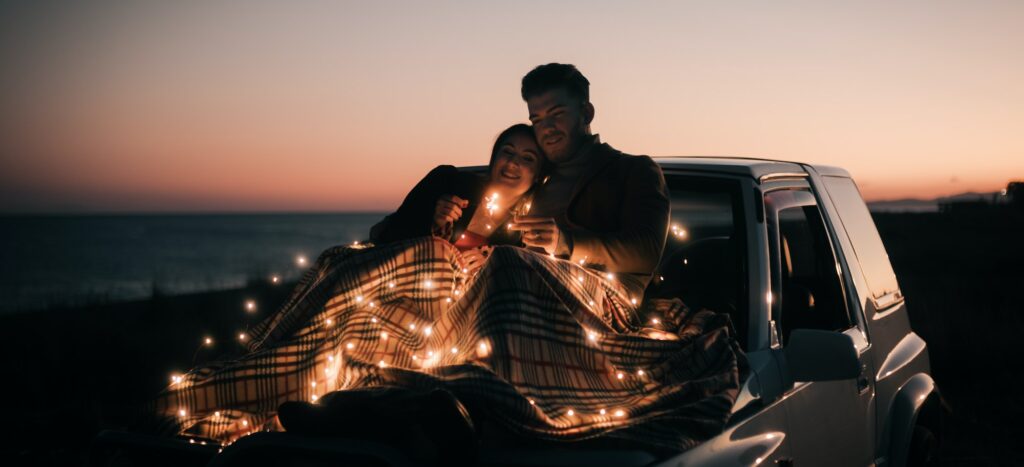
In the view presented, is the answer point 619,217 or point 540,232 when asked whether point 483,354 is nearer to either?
point 540,232

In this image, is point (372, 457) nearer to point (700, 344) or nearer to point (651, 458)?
point (651, 458)

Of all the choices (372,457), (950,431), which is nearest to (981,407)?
(950,431)

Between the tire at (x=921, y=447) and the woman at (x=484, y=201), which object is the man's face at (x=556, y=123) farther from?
the tire at (x=921, y=447)

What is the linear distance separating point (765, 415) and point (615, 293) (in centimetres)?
70

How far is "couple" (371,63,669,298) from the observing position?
371 cm

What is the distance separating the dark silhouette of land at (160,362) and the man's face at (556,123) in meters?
1.68

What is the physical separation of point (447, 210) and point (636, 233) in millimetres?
854

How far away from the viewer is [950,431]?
7480 mm

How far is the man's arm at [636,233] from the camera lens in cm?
340

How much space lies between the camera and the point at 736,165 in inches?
143

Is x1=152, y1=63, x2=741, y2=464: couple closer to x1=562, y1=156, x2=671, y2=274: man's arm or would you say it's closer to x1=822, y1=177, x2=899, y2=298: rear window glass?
x1=562, y1=156, x2=671, y2=274: man's arm

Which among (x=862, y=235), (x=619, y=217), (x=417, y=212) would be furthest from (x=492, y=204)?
(x=862, y=235)

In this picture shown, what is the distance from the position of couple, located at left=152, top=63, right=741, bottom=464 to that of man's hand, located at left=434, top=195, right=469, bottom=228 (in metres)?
0.23

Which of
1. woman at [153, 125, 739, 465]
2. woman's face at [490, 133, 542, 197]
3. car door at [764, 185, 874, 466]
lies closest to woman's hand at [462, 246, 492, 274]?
woman at [153, 125, 739, 465]
